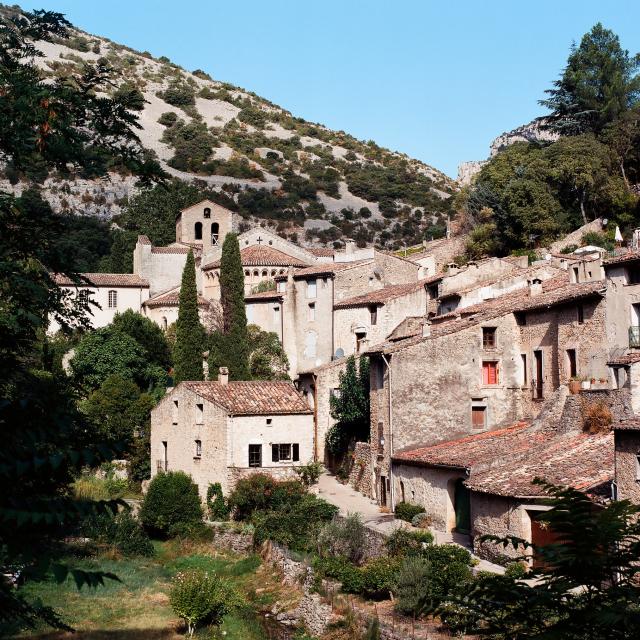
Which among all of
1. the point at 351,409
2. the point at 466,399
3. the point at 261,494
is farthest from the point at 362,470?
the point at 466,399

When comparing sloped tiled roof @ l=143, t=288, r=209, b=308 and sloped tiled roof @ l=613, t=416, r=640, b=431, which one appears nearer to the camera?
sloped tiled roof @ l=613, t=416, r=640, b=431

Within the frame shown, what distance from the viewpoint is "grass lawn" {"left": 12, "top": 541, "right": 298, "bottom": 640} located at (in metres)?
32.2

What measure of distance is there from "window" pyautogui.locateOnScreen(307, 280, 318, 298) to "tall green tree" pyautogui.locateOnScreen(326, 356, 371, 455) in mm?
12425

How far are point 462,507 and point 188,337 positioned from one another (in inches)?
1063

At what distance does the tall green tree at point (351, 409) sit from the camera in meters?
50.6

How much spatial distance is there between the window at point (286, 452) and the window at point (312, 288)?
1878 centimetres

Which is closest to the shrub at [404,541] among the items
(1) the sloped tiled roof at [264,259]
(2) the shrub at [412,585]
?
(2) the shrub at [412,585]

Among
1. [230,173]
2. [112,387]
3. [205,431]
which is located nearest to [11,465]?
[205,431]

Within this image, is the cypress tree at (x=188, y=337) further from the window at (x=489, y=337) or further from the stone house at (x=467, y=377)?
the window at (x=489, y=337)

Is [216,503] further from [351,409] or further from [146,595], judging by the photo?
[146,595]

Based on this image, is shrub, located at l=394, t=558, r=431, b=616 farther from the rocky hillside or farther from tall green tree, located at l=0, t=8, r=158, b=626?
the rocky hillside

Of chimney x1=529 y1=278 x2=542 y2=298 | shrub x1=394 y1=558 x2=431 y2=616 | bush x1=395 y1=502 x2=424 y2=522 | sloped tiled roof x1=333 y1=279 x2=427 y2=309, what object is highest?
sloped tiled roof x1=333 y1=279 x2=427 y2=309

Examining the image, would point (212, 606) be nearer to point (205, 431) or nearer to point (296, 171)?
point (205, 431)

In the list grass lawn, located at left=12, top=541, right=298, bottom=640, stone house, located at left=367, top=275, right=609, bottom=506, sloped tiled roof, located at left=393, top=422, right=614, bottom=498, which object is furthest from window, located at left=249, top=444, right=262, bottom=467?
sloped tiled roof, located at left=393, top=422, right=614, bottom=498
